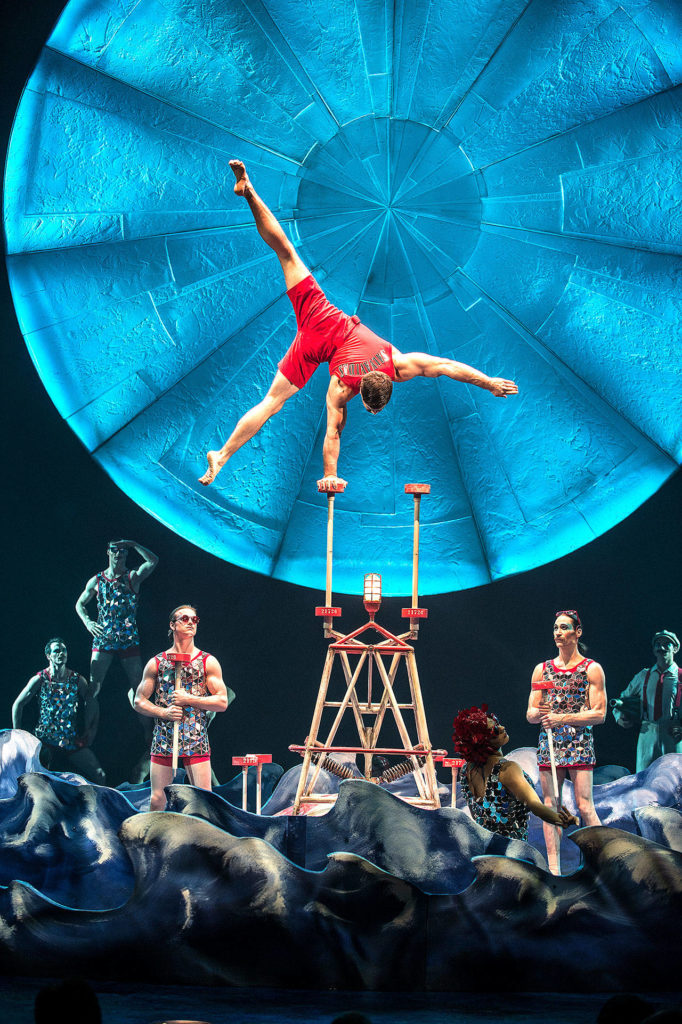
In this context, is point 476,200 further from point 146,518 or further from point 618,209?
point 146,518

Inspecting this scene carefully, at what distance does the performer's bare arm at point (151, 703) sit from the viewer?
497 centimetres

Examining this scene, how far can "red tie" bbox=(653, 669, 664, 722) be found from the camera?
6.14 m

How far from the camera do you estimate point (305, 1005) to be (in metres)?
3.43

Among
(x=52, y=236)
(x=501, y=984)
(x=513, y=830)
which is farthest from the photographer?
(x=52, y=236)

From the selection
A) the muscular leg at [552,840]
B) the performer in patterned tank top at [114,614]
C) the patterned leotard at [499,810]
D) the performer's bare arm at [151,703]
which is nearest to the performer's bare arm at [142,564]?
the performer in patterned tank top at [114,614]

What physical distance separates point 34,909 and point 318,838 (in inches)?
44.6

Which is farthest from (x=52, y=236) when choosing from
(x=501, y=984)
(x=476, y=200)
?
(x=501, y=984)

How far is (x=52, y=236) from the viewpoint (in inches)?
242

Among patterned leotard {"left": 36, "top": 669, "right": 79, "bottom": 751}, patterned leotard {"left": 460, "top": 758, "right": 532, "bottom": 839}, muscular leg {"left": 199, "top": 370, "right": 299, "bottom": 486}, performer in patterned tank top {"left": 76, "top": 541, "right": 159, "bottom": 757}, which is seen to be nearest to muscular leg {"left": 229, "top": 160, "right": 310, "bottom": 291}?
muscular leg {"left": 199, "top": 370, "right": 299, "bottom": 486}

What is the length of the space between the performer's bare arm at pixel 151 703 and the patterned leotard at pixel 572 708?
1.75m

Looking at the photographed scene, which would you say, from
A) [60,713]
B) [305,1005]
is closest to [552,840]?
[305,1005]

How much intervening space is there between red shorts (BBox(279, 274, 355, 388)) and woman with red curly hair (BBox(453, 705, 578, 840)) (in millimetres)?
2092

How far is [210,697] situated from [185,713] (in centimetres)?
15

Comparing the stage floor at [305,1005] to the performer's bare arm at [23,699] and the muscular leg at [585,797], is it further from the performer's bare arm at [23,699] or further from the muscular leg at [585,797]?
the performer's bare arm at [23,699]
